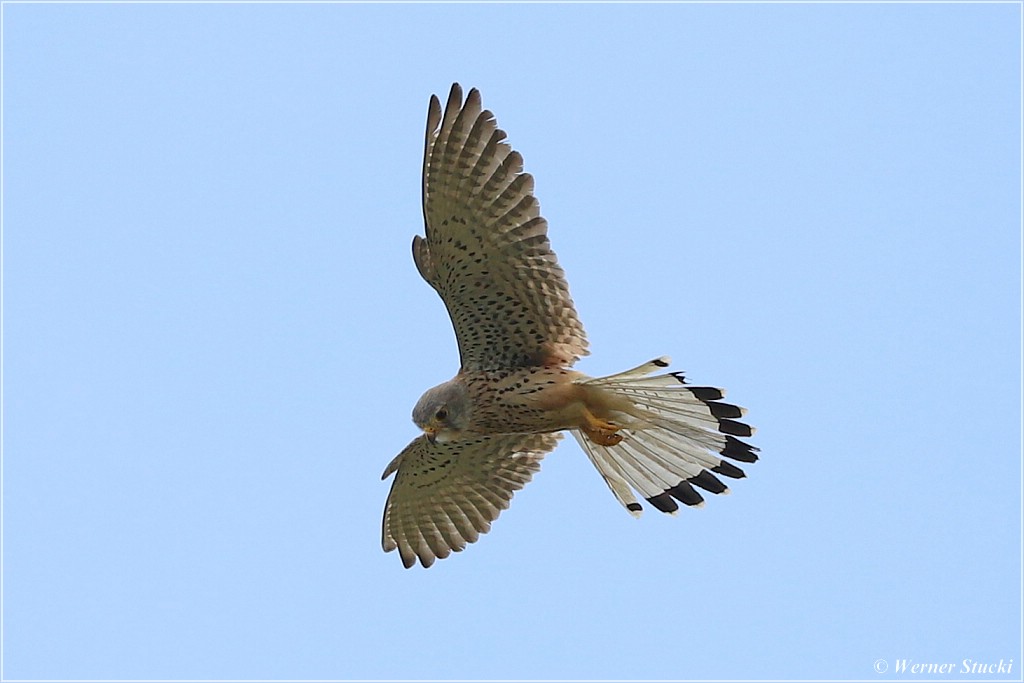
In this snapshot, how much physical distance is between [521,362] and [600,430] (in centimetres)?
60

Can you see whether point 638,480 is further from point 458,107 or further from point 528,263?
point 458,107

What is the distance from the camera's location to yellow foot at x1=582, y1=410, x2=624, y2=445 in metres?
8.90

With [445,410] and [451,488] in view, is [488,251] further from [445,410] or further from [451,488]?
[451,488]

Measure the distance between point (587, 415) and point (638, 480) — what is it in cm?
65

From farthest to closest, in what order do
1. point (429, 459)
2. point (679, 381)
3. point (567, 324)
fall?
point (429, 459) < point (567, 324) < point (679, 381)

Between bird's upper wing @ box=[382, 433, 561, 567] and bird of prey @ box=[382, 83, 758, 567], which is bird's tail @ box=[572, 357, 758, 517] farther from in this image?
bird's upper wing @ box=[382, 433, 561, 567]

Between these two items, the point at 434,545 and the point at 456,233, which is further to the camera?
the point at 434,545

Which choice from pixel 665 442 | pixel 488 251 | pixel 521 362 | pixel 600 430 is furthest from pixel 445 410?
pixel 665 442

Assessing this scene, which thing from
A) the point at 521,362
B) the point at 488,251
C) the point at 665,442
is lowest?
the point at 665,442

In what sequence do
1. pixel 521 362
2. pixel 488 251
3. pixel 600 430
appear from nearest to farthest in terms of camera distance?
pixel 488 251, pixel 600 430, pixel 521 362

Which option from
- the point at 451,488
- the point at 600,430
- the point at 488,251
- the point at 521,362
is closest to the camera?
the point at 488,251

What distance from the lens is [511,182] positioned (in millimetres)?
8469

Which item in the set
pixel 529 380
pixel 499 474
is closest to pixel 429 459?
pixel 499 474

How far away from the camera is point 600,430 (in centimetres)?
892
